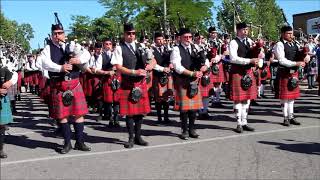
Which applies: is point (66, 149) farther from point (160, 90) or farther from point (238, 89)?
point (160, 90)

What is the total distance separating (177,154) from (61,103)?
5.37ft

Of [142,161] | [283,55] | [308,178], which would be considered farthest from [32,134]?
[308,178]

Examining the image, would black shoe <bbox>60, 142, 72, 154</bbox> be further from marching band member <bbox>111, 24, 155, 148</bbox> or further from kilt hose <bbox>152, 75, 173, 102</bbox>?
kilt hose <bbox>152, 75, 173, 102</bbox>

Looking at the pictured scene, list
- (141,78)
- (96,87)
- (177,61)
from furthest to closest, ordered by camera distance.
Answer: (96,87) → (177,61) → (141,78)

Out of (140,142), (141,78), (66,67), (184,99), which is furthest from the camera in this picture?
(184,99)

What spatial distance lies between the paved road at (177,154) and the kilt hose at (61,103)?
0.53 meters

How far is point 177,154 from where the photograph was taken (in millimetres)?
5992

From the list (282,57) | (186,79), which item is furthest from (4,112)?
(282,57)

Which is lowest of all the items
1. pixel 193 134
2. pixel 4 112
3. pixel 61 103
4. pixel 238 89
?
pixel 193 134

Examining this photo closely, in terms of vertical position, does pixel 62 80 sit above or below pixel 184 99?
above

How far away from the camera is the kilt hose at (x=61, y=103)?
6.21 meters

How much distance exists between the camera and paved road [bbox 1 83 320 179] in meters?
5.10

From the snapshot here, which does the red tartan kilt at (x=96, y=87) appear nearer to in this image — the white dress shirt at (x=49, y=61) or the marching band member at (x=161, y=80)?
the marching band member at (x=161, y=80)

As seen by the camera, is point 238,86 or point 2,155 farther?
point 238,86
